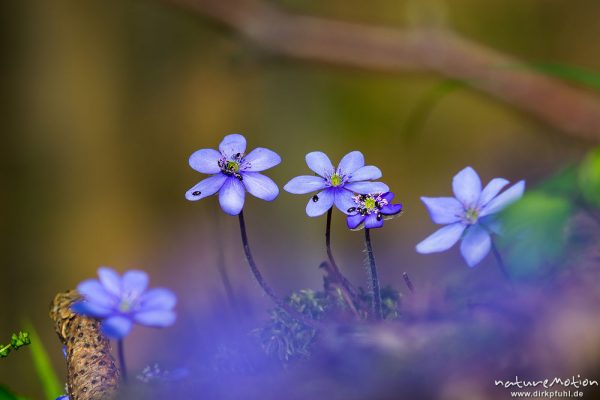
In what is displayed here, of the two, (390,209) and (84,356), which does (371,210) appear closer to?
(390,209)

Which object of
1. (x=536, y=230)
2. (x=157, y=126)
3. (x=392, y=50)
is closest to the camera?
(x=536, y=230)

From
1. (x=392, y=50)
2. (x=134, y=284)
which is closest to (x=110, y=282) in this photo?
(x=134, y=284)

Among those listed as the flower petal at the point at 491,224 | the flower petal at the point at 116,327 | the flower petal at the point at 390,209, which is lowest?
the flower petal at the point at 116,327

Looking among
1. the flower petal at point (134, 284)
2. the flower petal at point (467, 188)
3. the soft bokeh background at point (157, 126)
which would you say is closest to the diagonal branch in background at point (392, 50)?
the soft bokeh background at point (157, 126)

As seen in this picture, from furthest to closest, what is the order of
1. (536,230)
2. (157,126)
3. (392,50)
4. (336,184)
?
(157,126)
(392,50)
(336,184)
(536,230)

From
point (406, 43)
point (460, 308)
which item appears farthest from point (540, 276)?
point (406, 43)

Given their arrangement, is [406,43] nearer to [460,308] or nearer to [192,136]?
[192,136]

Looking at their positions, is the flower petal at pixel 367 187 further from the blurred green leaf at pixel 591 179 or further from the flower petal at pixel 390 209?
the blurred green leaf at pixel 591 179
